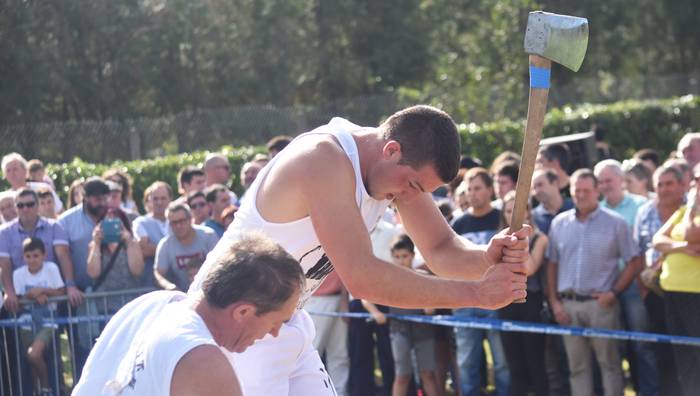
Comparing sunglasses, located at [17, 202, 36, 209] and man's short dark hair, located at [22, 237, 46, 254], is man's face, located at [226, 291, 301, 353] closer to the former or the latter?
man's short dark hair, located at [22, 237, 46, 254]

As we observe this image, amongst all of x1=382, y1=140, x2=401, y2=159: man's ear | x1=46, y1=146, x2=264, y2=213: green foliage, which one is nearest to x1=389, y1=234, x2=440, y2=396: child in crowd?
x1=382, y1=140, x2=401, y2=159: man's ear

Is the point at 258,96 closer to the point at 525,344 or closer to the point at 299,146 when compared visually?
the point at 525,344

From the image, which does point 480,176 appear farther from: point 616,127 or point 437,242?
point 616,127

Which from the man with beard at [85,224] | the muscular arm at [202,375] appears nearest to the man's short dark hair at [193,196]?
the man with beard at [85,224]

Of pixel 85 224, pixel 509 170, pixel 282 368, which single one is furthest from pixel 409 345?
pixel 282 368

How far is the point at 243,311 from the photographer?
3068 millimetres

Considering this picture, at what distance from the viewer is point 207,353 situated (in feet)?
9.78

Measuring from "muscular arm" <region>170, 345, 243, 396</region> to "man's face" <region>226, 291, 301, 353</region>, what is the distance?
0.50 ft

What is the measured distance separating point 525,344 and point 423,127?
181 inches

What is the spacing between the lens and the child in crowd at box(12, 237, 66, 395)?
8.58 m

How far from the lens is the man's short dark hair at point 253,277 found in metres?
3.03

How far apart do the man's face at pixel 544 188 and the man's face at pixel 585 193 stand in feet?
2.07

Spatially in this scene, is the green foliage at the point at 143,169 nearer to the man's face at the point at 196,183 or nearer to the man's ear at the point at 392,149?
the man's face at the point at 196,183

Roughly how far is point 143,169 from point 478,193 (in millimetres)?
7656
